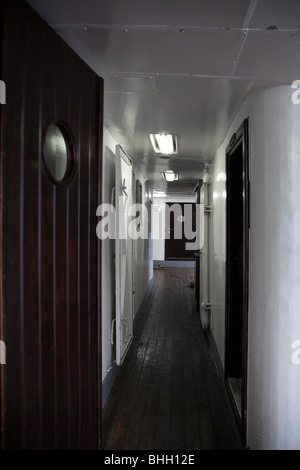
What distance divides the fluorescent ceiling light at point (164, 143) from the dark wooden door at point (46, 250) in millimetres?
1416

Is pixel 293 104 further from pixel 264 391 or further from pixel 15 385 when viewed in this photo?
pixel 15 385

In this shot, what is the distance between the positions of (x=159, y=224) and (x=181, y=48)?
9.75m

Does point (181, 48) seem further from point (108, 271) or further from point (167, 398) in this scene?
point (167, 398)

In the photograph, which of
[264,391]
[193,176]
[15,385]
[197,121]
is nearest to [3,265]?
[15,385]

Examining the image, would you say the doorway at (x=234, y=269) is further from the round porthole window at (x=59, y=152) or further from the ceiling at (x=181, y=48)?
the round porthole window at (x=59, y=152)

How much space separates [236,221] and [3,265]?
2.26m

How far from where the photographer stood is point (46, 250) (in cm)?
118

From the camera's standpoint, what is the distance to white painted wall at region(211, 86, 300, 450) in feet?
5.62

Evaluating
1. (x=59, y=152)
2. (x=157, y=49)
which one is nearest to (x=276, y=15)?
(x=157, y=49)

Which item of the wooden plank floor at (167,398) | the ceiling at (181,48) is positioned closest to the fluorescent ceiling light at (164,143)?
the ceiling at (181,48)

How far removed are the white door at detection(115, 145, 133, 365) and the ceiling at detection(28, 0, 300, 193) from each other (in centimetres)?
66

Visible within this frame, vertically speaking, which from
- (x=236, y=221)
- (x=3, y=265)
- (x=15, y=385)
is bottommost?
(x=15, y=385)

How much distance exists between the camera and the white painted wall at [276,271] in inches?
67.5
